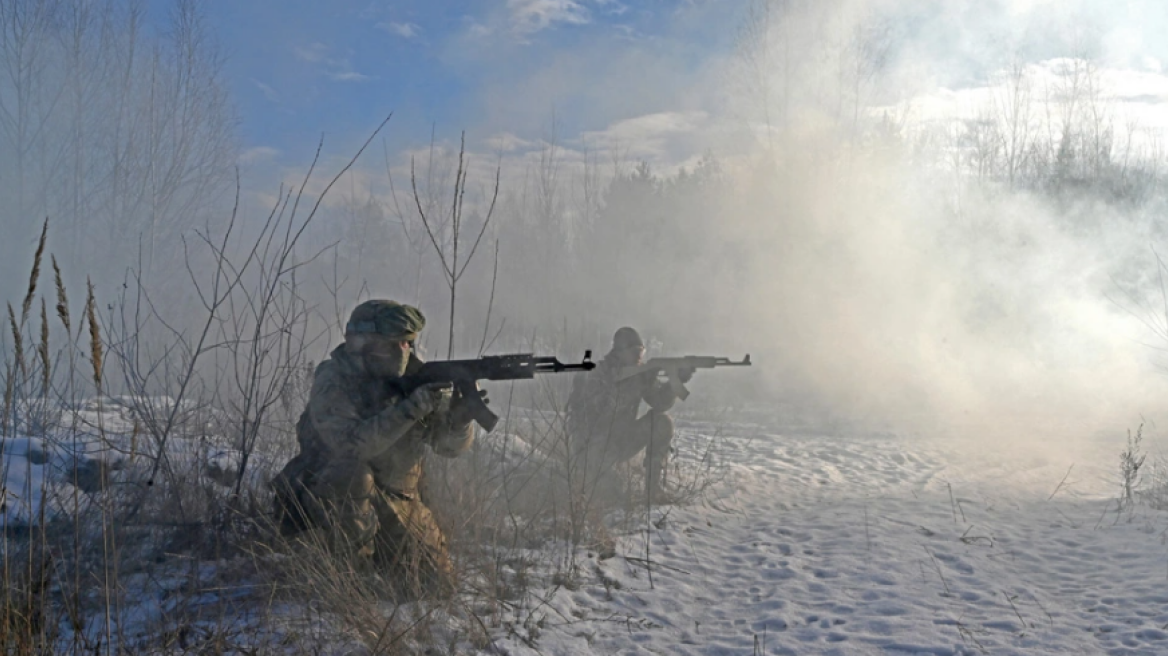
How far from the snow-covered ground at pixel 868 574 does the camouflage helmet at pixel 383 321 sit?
131cm

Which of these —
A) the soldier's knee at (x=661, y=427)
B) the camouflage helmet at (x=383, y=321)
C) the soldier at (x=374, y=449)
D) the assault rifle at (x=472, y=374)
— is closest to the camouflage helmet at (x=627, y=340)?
the soldier's knee at (x=661, y=427)

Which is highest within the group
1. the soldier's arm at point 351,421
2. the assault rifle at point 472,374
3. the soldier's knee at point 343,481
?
the assault rifle at point 472,374

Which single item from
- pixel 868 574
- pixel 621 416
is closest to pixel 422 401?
pixel 868 574

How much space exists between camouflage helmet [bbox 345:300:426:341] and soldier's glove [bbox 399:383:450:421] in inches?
11.6

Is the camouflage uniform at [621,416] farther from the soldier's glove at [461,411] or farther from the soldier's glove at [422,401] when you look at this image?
the soldier's glove at [422,401]

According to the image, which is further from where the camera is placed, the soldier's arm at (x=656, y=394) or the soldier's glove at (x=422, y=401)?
the soldier's arm at (x=656, y=394)

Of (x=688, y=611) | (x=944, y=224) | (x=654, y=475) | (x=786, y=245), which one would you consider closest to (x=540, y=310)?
(x=786, y=245)

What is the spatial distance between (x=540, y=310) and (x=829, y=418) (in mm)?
17734

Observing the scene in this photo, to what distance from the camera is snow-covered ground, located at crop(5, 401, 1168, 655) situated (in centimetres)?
337

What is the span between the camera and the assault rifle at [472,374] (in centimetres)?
339

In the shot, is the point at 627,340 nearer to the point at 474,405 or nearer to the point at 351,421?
the point at 474,405

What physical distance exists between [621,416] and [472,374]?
2956mm

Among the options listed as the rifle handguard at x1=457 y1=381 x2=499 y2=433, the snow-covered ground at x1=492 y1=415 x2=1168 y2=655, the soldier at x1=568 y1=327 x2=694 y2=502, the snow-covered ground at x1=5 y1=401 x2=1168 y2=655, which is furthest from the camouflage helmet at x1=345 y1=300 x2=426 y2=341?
the soldier at x1=568 y1=327 x2=694 y2=502

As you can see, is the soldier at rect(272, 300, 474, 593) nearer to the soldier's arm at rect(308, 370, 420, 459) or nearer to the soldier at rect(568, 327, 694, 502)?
the soldier's arm at rect(308, 370, 420, 459)
